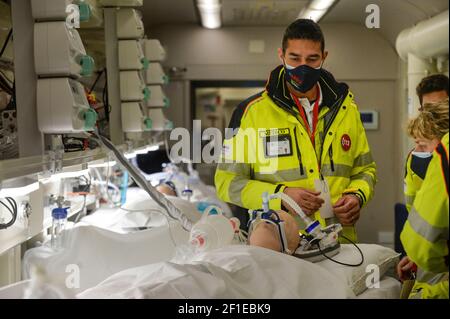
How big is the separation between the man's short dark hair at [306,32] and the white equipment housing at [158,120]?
62 cm

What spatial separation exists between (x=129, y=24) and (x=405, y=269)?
1.34 metres

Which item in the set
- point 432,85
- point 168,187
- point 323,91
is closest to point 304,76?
point 323,91

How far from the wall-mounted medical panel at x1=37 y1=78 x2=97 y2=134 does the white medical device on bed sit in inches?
30.6

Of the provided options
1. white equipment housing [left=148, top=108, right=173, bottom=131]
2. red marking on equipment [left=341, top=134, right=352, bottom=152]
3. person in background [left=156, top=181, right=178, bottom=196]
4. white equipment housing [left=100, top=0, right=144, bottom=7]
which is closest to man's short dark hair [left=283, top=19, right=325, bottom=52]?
red marking on equipment [left=341, top=134, right=352, bottom=152]

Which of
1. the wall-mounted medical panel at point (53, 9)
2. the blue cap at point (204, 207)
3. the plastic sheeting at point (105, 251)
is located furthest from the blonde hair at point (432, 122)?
the wall-mounted medical panel at point (53, 9)

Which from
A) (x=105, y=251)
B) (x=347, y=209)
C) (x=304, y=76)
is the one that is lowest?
(x=105, y=251)

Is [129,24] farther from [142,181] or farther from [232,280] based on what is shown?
[232,280]

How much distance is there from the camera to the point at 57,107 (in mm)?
1866

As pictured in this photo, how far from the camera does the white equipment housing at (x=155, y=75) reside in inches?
79.0

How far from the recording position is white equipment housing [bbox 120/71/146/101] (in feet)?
7.92

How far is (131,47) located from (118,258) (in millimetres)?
956

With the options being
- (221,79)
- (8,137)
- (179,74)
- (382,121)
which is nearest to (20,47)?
(8,137)

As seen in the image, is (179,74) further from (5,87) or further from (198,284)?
(198,284)

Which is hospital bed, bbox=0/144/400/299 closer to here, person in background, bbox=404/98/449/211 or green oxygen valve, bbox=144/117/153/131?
person in background, bbox=404/98/449/211
